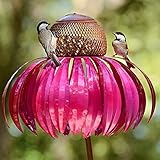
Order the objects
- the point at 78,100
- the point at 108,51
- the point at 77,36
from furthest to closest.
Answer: the point at 108,51 → the point at 77,36 → the point at 78,100

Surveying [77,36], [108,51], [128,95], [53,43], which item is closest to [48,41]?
[53,43]

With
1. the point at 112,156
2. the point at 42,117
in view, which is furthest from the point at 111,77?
the point at 112,156

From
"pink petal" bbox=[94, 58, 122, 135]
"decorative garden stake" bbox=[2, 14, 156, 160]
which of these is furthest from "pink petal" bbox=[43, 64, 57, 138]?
"pink petal" bbox=[94, 58, 122, 135]

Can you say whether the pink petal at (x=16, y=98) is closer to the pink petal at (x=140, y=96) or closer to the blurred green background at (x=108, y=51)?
the pink petal at (x=140, y=96)

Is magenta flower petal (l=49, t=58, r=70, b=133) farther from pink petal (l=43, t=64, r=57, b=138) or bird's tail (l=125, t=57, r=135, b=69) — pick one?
bird's tail (l=125, t=57, r=135, b=69)

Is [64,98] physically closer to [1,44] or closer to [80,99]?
[80,99]

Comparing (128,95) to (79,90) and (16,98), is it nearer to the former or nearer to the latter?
(79,90)
